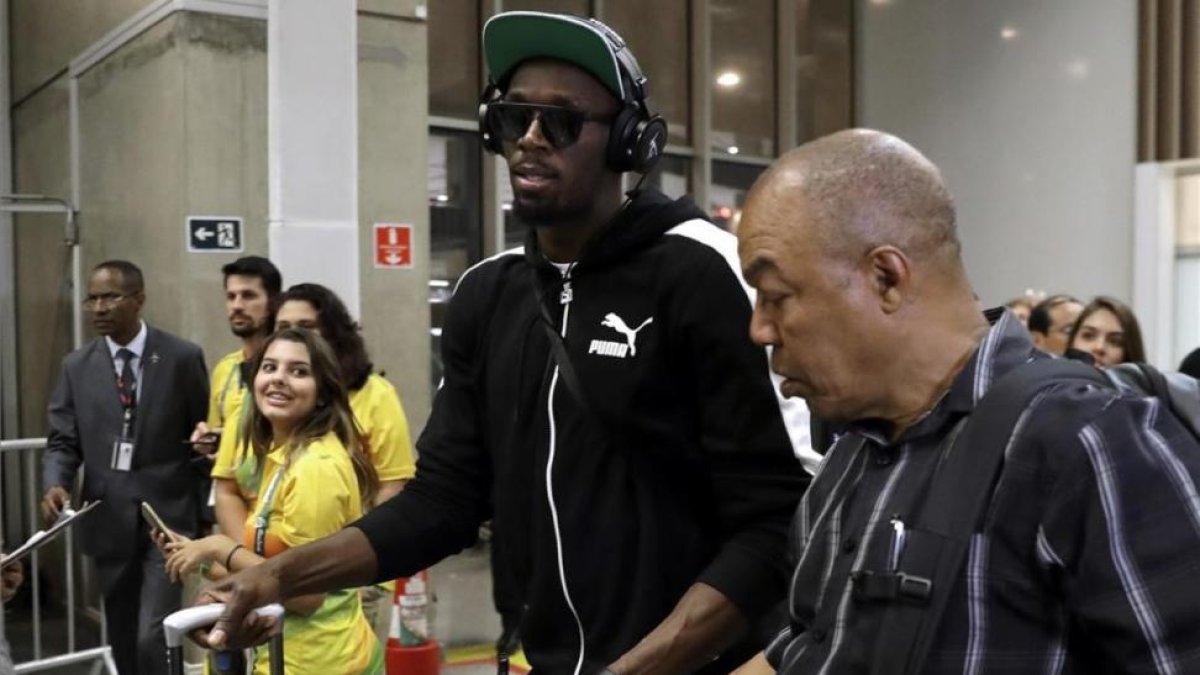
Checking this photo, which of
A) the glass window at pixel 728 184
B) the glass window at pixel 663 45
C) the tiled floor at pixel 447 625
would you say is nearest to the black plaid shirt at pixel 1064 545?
the tiled floor at pixel 447 625

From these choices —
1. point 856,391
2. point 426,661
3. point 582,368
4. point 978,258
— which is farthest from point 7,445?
point 978,258

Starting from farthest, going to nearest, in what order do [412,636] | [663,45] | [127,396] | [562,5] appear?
[663,45] < [562,5] < [412,636] < [127,396]

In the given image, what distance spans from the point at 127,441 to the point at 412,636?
173cm

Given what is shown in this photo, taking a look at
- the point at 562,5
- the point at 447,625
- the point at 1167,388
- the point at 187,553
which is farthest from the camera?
the point at 562,5

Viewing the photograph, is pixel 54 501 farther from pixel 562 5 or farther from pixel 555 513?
pixel 562 5

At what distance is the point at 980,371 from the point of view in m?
1.36

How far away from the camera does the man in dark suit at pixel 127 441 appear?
5809 millimetres

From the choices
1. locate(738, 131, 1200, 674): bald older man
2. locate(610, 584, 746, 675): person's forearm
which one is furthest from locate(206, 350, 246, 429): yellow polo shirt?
locate(738, 131, 1200, 674): bald older man

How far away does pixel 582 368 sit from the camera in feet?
7.03

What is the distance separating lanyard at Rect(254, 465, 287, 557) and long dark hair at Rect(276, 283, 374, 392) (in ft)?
3.70

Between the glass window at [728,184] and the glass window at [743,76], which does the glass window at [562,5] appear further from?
the glass window at [728,184]

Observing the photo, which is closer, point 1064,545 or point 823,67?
point 1064,545

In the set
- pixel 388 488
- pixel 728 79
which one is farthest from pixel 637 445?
pixel 728 79

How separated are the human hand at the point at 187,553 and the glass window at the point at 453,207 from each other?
719 cm
